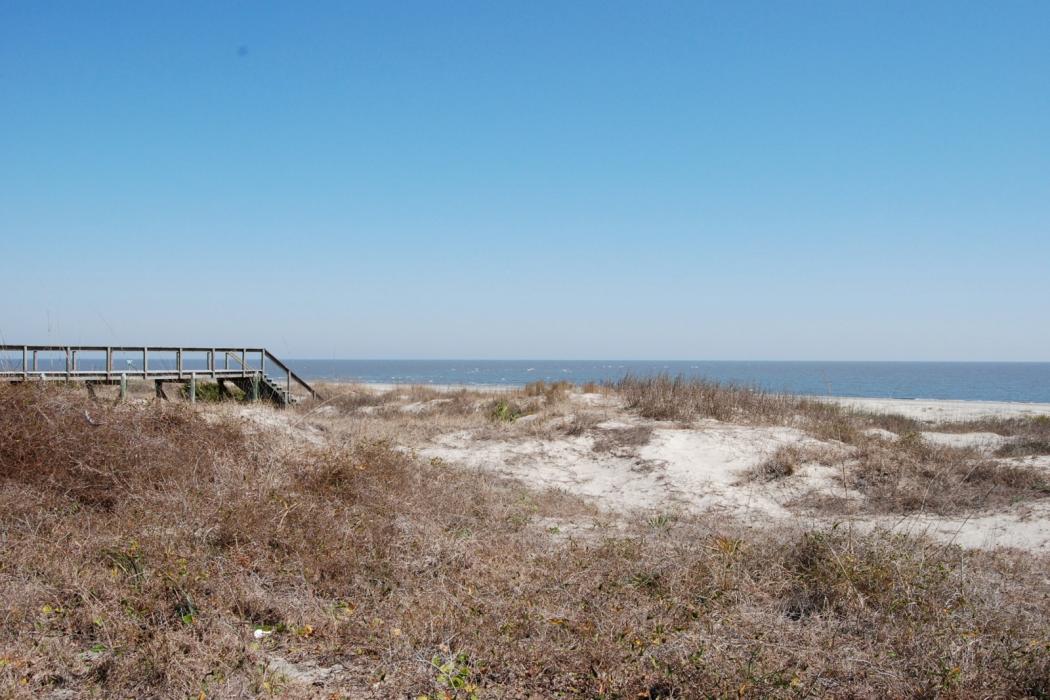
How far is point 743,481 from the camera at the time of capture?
1375cm

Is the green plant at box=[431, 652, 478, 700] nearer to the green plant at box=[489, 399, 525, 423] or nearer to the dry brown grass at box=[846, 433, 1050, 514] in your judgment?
the dry brown grass at box=[846, 433, 1050, 514]

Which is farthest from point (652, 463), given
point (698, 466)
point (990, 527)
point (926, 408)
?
point (926, 408)

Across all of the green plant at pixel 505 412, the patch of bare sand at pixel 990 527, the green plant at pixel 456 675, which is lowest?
the patch of bare sand at pixel 990 527


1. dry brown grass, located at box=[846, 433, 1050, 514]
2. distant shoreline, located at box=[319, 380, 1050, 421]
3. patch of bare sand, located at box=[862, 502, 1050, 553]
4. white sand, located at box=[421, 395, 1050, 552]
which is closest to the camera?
patch of bare sand, located at box=[862, 502, 1050, 553]

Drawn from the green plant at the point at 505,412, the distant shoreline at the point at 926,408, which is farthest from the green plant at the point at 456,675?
the distant shoreline at the point at 926,408

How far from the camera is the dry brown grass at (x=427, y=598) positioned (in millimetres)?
4812

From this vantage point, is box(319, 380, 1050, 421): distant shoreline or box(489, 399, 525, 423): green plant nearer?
box(489, 399, 525, 423): green plant

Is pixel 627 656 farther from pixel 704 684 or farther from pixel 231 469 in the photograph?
pixel 231 469

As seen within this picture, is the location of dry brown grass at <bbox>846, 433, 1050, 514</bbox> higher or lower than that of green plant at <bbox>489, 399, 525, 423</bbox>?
lower

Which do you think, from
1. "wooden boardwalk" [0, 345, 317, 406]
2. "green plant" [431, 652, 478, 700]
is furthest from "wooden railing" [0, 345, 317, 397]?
"green plant" [431, 652, 478, 700]

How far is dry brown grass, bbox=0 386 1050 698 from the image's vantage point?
481 cm

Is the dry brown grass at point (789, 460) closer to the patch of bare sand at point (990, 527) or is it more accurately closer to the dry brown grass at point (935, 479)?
the dry brown grass at point (935, 479)

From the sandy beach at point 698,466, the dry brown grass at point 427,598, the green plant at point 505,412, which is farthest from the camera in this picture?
the green plant at point 505,412

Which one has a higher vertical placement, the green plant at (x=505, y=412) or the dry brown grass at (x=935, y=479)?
the green plant at (x=505, y=412)
